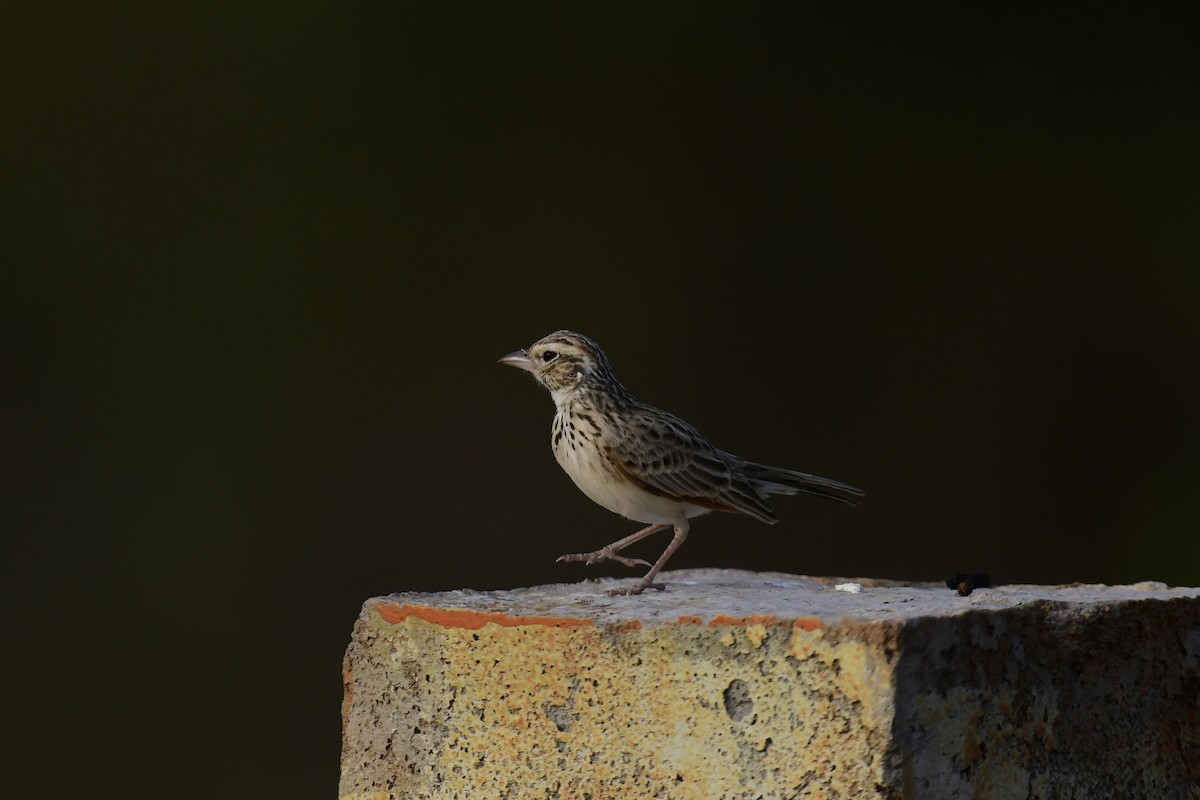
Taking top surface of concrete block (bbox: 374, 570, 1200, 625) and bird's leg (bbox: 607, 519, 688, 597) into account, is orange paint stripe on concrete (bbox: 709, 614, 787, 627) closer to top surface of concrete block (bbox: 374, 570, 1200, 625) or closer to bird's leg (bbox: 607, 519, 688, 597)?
top surface of concrete block (bbox: 374, 570, 1200, 625)

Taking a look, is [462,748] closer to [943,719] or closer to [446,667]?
[446,667]

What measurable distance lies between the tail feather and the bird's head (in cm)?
41

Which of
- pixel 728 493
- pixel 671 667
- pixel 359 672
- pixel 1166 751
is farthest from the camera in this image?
pixel 728 493

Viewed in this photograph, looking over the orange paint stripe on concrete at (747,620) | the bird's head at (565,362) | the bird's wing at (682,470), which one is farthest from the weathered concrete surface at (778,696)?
the bird's head at (565,362)

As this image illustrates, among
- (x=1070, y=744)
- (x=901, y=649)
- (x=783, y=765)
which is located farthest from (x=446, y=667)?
(x=1070, y=744)

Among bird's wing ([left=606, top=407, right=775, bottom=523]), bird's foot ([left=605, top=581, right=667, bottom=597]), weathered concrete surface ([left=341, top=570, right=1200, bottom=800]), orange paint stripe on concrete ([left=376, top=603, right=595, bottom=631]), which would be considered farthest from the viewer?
bird's wing ([left=606, top=407, right=775, bottom=523])

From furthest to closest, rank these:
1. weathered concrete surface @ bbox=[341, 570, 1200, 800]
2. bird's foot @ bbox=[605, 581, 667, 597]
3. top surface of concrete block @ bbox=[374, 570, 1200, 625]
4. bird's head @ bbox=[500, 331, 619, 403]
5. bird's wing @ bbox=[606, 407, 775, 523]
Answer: bird's head @ bbox=[500, 331, 619, 403] < bird's wing @ bbox=[606, 407, 775, 523] < bird's foot @ bbox=[605, 581, 667, 597] < top surface of concrete block @ bbox=[374, 570, 1200, 625] < weathered concrete surface @ bbox=[341, 570, 1200, 800]

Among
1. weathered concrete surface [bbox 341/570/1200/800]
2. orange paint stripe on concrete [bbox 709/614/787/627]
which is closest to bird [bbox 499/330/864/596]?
weathered concrete surface [bbox 341/570/1200/800]

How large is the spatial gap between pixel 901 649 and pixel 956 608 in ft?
0.66

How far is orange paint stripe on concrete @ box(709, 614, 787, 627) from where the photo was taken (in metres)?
2.61

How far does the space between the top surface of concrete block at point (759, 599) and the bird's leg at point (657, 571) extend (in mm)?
30

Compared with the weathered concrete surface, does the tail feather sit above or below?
above

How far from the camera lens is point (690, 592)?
10.4 feet

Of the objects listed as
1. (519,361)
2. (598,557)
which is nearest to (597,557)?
(598,557)
